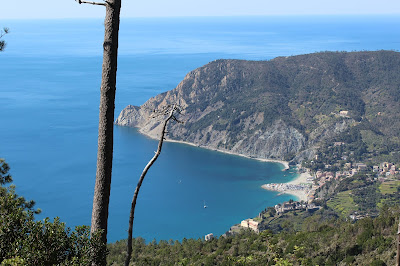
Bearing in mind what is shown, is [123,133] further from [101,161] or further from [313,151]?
[101,161]

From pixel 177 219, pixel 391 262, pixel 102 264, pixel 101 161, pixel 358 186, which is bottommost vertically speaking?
pixel 177 219

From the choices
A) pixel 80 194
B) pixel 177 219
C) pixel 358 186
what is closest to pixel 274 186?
pixel 358 186

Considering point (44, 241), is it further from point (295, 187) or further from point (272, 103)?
point (272, 103)

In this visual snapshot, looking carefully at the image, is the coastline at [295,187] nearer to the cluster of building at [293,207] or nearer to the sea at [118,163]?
the sea at [118,163]

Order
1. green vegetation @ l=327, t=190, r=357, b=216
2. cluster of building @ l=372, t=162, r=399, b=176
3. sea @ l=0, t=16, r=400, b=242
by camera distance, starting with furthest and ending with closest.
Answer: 1. cluster of building @ l=372, t=162, r=399, b=176
2. sea @ l=0, t=16, r=400, b=242
3. green vegetation @ l=327, t=190, r=357, b=216

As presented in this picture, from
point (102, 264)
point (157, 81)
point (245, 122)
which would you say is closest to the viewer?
point (102, 264)

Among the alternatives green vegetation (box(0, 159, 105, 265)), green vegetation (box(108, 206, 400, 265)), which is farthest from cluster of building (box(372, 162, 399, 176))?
green vegetation (box(0, 159, 105, 265))

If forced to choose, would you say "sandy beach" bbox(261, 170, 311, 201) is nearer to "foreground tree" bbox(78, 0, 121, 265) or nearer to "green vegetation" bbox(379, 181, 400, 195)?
"green vegetation" bbox(379, 181, 400, 195)

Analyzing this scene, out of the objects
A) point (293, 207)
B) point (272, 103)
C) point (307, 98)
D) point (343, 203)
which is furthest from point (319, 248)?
point (307, 98)
